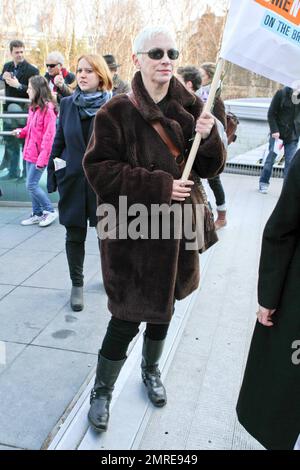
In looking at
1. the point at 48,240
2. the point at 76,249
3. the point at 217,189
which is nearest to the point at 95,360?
the point at 76,249

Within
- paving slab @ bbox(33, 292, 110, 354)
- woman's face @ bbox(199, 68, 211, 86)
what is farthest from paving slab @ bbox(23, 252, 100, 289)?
woman's face @ bbox(199, 68, 211, 86)

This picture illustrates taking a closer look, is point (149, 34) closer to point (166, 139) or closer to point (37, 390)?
point (166, 139)

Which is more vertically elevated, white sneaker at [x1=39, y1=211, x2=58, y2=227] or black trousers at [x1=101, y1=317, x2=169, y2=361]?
black trousers at [x1=101, y1=317, x2=169, y2=361]

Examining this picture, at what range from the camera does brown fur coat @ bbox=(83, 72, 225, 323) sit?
2.17 metres

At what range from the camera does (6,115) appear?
268 inches

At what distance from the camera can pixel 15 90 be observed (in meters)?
Result: 7.75

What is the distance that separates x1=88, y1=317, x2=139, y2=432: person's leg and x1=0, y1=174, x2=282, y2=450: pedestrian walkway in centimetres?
8

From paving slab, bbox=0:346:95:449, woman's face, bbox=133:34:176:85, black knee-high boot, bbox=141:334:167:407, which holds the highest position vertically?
woman's face, bbox=133:34:176:85

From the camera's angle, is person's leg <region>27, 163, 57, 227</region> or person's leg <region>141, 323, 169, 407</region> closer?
person's leg <region>141, 323, 169, 407</region>

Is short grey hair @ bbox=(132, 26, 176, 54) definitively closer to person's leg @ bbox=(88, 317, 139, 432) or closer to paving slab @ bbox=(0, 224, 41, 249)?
person's leg @ bbox=(88, 317, 139, 432)

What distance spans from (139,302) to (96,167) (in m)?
0.69

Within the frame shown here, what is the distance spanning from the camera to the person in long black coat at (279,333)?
1.74 m

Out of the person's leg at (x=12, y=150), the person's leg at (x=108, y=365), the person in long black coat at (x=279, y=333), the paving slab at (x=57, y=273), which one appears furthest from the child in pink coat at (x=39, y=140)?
the person in long black coat at (x=279, y=333)
